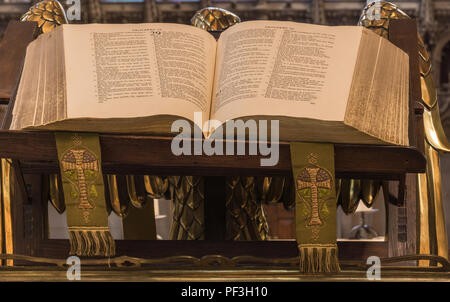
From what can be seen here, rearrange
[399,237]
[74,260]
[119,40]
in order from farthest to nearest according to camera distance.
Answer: [399,237], [119,40], [74,260]

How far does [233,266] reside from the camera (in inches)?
49.4

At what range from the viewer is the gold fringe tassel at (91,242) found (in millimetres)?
1279

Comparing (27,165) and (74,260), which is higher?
(27,165)

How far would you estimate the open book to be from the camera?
124 centimetres

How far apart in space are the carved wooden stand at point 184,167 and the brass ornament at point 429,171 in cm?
3

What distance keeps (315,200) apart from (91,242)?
1.46 ft

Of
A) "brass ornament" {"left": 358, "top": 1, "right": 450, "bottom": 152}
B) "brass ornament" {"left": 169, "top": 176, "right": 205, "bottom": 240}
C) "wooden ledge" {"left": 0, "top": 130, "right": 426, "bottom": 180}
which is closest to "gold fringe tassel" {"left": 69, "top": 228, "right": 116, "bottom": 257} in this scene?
"wooden ledge" {"left": 0, "top": 130, "right": 426, "bottom": 180}

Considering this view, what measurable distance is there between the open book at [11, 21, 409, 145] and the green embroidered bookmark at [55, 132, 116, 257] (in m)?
0.04

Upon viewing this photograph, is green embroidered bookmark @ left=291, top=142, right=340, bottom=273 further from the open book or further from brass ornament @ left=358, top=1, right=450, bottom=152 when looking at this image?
brass ornament @ left=358, top=1, right=450, bottom=152

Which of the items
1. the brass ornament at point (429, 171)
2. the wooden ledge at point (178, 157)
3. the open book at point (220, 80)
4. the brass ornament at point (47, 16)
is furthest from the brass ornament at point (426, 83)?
the brass ornament at point (47, 16)

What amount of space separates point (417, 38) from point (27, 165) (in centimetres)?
103

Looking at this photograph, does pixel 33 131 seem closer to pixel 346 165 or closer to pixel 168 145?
pixel 168 145

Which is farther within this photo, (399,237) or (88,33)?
(399,237)
